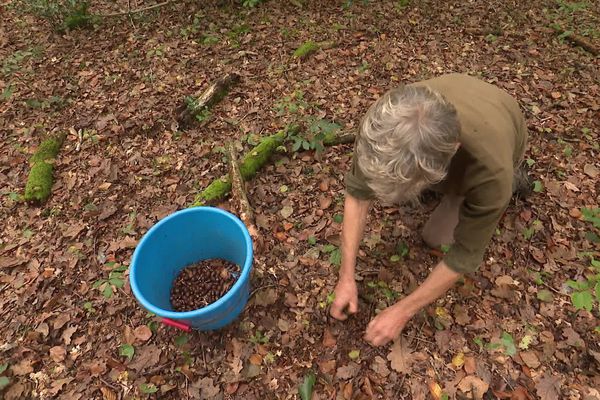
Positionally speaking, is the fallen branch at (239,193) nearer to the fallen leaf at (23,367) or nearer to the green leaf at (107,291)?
the green leaf at (107,291)

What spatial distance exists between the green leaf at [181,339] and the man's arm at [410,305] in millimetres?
1154

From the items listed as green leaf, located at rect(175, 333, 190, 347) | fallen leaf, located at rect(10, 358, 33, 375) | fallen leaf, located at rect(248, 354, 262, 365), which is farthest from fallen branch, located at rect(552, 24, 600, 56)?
fallen leaf, located at rect(10, 358, 33, 375)

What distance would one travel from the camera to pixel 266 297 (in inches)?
108

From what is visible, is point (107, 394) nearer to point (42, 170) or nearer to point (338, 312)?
point (338, 312)

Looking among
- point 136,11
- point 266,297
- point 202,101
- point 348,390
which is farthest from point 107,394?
point 136,11

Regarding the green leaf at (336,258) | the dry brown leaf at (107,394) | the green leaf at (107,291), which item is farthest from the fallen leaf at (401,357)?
the green leaf at (107,291)

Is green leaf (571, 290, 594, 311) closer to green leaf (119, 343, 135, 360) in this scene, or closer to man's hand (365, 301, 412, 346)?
man's hand (365, 301, 412, 346)

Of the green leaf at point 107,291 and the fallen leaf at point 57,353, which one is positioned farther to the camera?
the green leaf at point 107,291

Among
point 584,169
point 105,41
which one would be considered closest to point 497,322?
point 584,169

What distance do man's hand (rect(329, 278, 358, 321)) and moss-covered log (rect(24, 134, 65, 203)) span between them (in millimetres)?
2609

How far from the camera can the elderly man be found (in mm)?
1521

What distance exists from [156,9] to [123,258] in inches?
152

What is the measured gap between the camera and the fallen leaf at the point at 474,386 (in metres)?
2.35

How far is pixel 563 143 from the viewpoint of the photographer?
3572 millimetres
